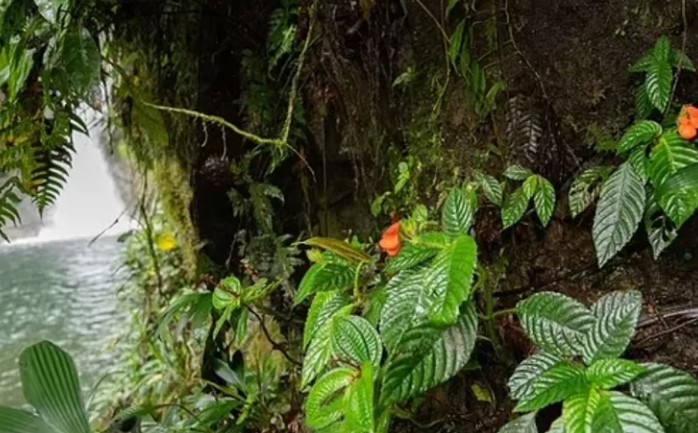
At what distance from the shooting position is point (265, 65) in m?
1.37

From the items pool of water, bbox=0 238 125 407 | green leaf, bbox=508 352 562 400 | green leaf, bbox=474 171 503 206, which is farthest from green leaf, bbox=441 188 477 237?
pool of water, bbox=0 238 125 407

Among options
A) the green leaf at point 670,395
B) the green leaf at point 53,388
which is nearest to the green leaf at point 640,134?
the green leaf at point 670,395

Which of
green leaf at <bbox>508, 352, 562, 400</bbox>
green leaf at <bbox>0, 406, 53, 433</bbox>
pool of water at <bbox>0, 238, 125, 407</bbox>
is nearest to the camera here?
green leaf at <bbox>508, 352, 562, 400</bbox>

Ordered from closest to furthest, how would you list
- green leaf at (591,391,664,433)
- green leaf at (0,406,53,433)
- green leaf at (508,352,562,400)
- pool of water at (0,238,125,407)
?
green leaf at (591,391,664,433) → green leaf at (508,352,562,400) → green leaf at (0,406,53,433) → pool of water at (0,238,125,407)

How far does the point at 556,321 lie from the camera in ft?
2.15

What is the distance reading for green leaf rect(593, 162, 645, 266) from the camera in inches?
27.1

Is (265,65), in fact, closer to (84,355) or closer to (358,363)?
(358,363)

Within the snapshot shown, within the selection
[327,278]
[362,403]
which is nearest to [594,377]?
[362,403]

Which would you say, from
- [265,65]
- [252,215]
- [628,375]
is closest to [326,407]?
[628,375]

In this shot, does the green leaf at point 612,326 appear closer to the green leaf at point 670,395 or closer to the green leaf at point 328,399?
→ the green leaf at point 670,395

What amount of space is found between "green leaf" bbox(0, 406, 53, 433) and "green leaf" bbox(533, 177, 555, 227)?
0.67 metres

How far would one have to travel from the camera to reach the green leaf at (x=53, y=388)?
0.79 meters

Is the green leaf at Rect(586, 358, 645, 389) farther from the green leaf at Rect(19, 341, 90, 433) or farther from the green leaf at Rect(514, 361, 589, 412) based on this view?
the green leaf at Rect(19, 341, 90, 433)

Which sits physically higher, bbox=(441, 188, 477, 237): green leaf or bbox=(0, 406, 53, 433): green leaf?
bbox=(441, 188, 477, 237): green leaf
